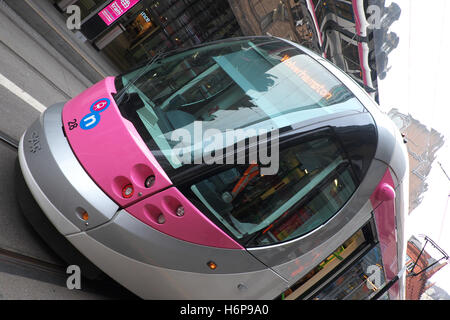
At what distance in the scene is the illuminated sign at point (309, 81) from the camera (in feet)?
9.48

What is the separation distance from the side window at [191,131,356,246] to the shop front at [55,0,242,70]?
846 centimetres

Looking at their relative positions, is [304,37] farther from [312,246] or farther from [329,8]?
[312,246]

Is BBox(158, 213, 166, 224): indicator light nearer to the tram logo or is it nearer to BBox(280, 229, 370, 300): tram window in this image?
the tram logo

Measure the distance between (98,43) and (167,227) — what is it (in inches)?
351

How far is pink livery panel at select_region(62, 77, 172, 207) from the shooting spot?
93.2 inches

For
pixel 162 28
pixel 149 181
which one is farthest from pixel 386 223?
pixel 162 28

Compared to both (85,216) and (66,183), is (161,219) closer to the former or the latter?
(85,216)

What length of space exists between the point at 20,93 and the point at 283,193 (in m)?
3.52

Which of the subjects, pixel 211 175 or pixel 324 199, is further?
pixel 324 199

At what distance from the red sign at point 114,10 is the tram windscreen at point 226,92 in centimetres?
645

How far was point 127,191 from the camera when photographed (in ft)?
7.87

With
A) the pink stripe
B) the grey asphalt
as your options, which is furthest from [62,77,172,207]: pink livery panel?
the pink stripe

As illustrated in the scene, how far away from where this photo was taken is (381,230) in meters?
3.08
